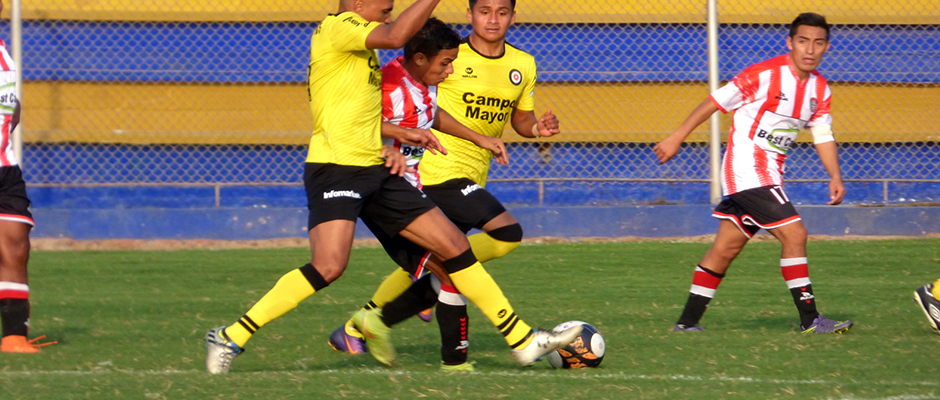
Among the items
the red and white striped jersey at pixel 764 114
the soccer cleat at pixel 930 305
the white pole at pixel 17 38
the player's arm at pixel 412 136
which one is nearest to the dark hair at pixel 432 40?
the player's arm at pixel 412 136

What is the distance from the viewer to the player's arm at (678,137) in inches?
210

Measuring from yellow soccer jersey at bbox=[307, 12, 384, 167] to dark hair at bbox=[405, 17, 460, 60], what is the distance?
24cm

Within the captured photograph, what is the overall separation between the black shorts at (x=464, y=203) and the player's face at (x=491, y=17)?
84 centimetres

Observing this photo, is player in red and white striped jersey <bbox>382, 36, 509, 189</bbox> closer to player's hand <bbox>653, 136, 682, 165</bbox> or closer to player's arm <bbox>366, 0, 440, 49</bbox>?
player's arm <bbox>366, 0, 440, 49</bbox>

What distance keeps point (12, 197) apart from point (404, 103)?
211 centimetres

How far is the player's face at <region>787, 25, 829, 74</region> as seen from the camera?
5.65 meters

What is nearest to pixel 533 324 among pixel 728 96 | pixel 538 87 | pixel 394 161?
pixel 728 96

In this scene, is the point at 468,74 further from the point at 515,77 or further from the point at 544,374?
the point at 544,374

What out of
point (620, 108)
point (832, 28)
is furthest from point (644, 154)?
point (832, 28)

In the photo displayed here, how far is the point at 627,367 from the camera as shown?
4691 mm

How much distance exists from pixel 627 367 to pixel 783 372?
0.68 meters

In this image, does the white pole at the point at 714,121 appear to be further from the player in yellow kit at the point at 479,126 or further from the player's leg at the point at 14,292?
the player's leg at the point at 14,292

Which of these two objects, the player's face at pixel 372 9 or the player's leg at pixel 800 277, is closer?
the player's face at pixel 372 9

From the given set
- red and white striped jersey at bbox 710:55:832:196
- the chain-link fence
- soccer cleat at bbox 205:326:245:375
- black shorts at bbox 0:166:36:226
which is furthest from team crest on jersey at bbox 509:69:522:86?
the chain-link fence
